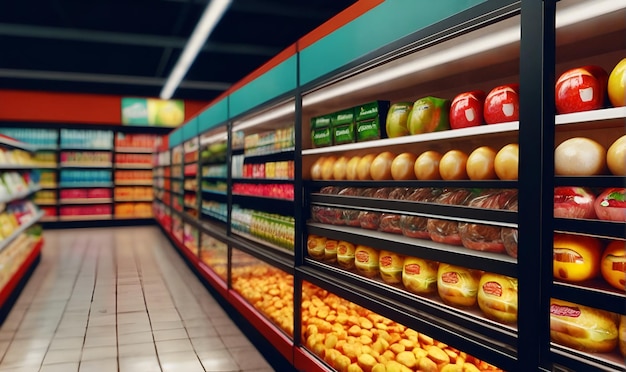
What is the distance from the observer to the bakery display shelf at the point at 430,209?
1.75 m

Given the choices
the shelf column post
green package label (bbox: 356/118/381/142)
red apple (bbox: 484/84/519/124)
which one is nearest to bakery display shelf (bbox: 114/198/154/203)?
green package label (bbox: 356/118/381/142)

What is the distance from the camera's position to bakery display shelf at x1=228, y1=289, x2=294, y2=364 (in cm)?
329

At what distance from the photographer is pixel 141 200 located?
43.5 feet

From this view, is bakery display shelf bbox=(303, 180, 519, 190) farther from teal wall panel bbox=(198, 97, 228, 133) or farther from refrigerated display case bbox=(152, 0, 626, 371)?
teal wall panel bbox=(198, 97, 228, 133)

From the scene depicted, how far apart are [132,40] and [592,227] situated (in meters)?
9.13

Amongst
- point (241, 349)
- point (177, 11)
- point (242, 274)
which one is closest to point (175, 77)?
point (177, 11)

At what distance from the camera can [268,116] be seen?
4074 mm

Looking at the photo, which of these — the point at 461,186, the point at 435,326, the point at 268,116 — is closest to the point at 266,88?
the point at 268,116

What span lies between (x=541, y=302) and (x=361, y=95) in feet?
5.93

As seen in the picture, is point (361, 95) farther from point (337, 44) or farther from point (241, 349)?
point (241, 349)

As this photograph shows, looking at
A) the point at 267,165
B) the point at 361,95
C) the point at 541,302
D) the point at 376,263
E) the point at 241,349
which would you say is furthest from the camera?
the point at 267,165

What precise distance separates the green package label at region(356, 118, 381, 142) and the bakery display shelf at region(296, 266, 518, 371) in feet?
2.66

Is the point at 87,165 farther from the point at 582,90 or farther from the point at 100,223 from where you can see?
the point at 582,90

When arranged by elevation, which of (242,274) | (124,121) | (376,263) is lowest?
(242,274)
